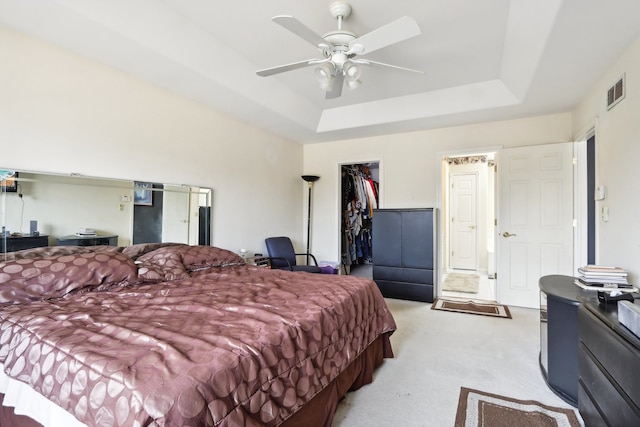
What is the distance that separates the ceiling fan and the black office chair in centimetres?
239

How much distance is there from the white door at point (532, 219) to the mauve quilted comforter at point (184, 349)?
2895 millimetres

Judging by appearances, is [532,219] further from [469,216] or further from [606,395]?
[606,395]

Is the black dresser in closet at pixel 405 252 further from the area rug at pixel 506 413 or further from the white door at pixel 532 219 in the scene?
the area rug at pixel 506 413

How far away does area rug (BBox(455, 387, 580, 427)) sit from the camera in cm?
175

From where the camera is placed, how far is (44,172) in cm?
235

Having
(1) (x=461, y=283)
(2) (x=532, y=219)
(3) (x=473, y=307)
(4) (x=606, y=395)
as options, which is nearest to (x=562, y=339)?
(4) (x=606, y=395)

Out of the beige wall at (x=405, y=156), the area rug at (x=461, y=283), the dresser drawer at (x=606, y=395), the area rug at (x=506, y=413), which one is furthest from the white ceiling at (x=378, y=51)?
the area rug at (x=461, y=283)

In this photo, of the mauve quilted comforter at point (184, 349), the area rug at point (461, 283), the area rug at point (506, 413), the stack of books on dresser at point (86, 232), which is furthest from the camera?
the area rug at point (461, 283)

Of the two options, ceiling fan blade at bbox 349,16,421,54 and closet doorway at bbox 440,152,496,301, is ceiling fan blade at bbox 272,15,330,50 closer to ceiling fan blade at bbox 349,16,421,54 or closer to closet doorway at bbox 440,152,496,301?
ceiling fan blade at bbox 349,16,421,54

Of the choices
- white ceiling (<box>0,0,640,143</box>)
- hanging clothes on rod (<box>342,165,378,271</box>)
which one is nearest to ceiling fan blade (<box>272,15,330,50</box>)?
white ceiling (<box>0,0,640,143</box>)

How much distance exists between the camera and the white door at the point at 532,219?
3756 mm

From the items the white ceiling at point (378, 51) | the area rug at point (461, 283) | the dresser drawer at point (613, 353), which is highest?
the white ceiling at point (378, 51)

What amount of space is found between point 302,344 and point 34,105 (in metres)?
2.58

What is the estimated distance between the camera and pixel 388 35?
77.2 inches
